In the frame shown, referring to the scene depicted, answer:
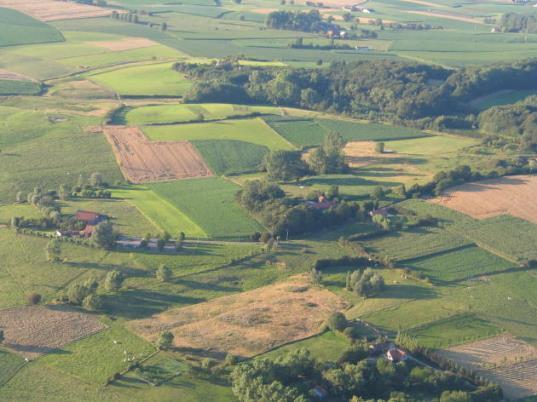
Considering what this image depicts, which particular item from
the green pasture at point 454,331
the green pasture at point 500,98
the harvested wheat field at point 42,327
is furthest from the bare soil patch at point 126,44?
the green pasture at point 454,331

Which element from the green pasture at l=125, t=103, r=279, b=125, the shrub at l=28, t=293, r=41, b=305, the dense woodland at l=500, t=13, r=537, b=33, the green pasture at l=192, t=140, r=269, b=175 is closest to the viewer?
the shrub at l=28, t=293, r=41, b=305

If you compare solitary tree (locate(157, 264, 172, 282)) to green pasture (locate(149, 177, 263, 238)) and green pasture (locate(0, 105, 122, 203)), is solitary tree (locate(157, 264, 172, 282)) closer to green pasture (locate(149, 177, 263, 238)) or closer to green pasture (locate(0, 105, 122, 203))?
green pasture (locate(149, 177, 263, 238))

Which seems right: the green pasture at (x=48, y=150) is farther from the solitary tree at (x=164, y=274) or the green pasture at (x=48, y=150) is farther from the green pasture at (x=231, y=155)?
the solitary tree at (x=164, y=274)

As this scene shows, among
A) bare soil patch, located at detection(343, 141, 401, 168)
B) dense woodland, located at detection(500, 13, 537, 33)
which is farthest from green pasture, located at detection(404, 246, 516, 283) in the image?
dense woodland, located at detection(500, 13, 537, 33)

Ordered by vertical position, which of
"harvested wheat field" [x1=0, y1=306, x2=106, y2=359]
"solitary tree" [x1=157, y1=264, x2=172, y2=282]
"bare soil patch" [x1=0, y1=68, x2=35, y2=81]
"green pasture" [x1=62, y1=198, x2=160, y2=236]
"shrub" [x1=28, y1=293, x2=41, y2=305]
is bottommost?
"harvested wheat field" [x1=0, y1=306, x2=106, y2=359]

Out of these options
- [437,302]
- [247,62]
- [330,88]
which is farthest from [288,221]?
[247,62]

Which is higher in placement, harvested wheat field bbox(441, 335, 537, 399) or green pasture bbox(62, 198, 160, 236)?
green pasture bbox(62, 198, 160, 236)

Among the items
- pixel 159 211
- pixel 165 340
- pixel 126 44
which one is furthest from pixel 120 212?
pixel 126 44
